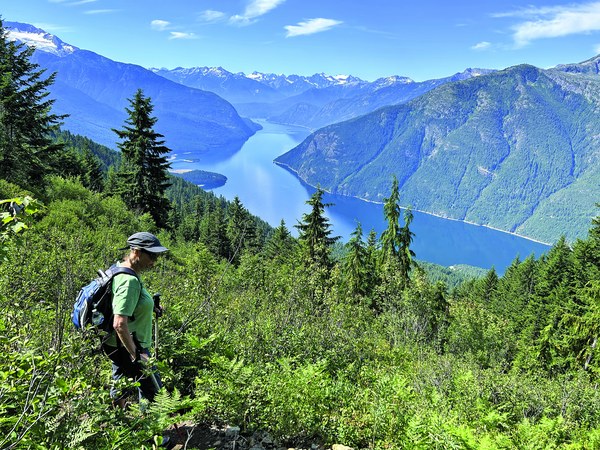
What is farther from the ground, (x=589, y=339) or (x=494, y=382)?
(x=494, y=382)

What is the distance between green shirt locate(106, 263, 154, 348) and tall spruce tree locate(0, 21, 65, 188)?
58.1 feet

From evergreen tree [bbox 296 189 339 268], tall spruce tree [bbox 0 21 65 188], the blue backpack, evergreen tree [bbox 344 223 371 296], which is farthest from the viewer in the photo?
evergreen tree [bbox 344 223 371 296]

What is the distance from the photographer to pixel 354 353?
300 inches

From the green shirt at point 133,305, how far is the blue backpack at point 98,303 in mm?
53

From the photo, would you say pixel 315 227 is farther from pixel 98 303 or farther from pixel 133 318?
pixel 98 303

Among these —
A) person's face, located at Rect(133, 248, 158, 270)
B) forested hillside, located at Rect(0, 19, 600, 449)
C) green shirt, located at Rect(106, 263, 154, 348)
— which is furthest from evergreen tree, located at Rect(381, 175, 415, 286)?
person's face, located at Rect(133, 248, 158, 270)

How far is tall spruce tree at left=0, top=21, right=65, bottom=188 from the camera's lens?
18016mm

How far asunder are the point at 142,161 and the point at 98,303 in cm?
2149

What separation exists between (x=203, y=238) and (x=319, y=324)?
1512 inches

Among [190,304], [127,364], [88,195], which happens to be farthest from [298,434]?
[88,195]

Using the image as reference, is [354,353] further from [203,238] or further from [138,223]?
[203,238]

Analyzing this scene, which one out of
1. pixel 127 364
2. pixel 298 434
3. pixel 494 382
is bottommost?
pixel 494 382

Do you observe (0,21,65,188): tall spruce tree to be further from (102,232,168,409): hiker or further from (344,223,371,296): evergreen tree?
(344,223,371,296): evergreen tree

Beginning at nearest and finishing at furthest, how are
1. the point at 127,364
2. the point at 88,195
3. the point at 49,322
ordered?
1. the point at 127,364
2. the point at 49,322
3. the point at 88,195
